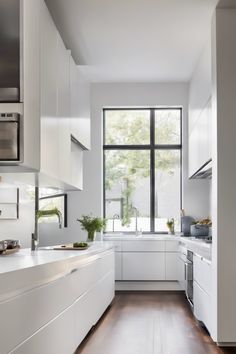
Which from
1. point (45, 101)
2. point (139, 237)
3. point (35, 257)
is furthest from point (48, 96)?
point (139, 237)

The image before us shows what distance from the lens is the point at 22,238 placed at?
480 centimetres

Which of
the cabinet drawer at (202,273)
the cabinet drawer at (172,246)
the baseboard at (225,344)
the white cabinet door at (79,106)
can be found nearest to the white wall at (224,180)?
the baseboard at (225,344)

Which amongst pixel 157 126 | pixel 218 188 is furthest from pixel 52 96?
pixel 157 126

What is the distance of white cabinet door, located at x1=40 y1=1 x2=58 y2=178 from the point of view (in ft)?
13.6

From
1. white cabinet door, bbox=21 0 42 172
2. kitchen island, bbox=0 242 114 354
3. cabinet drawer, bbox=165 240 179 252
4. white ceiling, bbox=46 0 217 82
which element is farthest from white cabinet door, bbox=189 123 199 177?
white cabinet door, bbox=21 0 42 172

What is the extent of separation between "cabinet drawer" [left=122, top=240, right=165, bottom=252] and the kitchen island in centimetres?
264

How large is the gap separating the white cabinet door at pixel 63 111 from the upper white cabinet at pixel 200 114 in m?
1.37

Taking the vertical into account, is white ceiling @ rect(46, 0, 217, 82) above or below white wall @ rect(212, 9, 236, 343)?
above

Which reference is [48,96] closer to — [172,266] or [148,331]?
[148,331]

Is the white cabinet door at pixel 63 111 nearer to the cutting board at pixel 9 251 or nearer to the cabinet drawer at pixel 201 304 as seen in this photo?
the cutting board at pixel 9 251

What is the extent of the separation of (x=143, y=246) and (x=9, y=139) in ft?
15.6

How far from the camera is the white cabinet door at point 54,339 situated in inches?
104

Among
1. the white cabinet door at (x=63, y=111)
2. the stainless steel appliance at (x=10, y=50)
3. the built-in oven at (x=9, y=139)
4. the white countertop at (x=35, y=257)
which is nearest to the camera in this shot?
the white countertop at (x=35, y=257)

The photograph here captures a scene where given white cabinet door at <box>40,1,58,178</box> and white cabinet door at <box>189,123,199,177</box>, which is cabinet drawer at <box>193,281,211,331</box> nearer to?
white cabinet door at <box>189,123,199,177</box>
